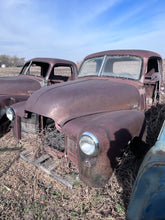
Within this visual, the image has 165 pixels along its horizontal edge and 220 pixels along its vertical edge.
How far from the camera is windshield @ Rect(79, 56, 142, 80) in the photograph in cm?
313

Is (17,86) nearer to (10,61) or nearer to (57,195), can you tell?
(57,195)

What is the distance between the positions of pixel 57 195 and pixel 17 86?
3.08 metres

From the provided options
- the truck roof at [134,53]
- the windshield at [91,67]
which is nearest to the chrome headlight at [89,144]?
the windshield at [91,67]

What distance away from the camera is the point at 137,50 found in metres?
3.27

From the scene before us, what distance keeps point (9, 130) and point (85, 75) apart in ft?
6.97

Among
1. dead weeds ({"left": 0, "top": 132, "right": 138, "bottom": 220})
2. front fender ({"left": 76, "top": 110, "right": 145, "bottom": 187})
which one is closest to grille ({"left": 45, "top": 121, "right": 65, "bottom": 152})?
dead weeds ({"left": 0, "top": 132, "right": 138, "bottom": 220})

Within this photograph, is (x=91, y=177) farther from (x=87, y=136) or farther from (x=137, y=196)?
(x=137, y=196)

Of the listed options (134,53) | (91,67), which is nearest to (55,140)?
(91,67)

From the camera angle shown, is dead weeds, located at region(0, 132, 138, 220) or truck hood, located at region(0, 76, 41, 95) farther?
truck hood, located at region(0, 76, 41, 95)

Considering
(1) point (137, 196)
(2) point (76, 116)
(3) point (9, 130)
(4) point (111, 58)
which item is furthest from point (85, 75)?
(1) point (137, 196)

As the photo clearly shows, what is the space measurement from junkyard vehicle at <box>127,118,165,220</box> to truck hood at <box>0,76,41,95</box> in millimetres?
3692

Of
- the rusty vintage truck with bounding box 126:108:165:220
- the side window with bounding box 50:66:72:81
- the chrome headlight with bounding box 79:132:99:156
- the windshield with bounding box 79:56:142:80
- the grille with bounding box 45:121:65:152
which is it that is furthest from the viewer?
the side window with bounding box 50:66:72:81

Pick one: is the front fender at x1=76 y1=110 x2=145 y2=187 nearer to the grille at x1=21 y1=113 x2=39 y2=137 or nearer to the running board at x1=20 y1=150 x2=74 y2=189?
the running board at x1=20 y1=150 x2=74 y2=189

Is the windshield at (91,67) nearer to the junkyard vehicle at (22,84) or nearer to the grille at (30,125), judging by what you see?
the junkyard vehicle at (22,84)
